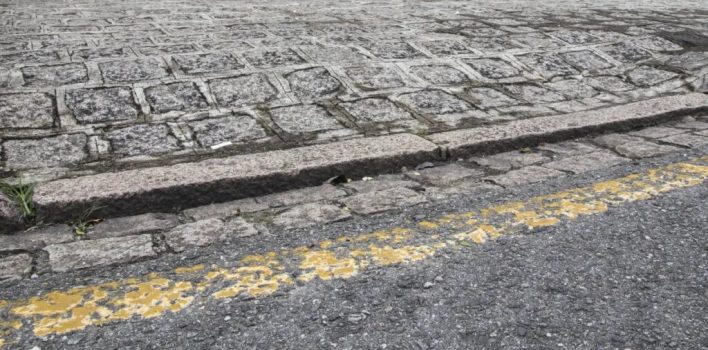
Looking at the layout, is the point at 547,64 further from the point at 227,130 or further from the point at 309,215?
the point at 309,215

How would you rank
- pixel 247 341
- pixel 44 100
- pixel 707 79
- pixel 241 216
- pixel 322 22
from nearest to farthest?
pixel 247 341, pixel 241 216, pixel 44 100, pixel 707 79, pixel 322 22

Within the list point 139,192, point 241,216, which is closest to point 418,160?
point 241,216

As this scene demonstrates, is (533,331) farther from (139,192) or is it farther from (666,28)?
(666,28)

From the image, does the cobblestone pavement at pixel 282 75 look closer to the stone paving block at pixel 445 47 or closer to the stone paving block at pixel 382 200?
the stone paving block at pixel 445 47

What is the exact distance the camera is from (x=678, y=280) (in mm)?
2021

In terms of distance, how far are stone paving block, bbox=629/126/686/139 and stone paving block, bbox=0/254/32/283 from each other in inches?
124

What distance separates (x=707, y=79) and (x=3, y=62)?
4746 millimetres

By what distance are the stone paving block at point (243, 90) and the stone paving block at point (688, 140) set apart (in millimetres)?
2250

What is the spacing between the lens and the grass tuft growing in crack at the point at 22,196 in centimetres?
242

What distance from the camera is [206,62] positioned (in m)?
4.08

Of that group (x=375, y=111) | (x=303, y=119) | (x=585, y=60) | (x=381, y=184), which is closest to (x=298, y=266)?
(x=381, y=184)

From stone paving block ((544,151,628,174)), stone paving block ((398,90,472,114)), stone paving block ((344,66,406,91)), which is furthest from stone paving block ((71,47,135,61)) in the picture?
stone paving block ((544,151,628,174))

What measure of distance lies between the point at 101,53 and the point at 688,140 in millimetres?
3632

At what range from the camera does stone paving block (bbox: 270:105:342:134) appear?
11.0 feet
